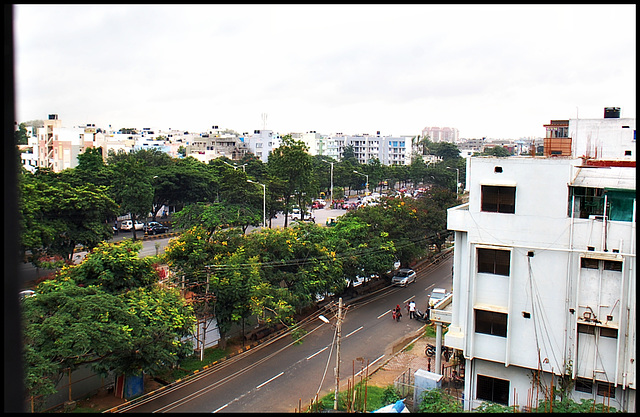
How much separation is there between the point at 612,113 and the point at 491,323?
308 inches

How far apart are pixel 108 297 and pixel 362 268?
8.70m

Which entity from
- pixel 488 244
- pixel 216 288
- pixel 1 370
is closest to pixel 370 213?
pixel 216 288

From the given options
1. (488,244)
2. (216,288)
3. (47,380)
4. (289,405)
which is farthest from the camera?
(216,288)

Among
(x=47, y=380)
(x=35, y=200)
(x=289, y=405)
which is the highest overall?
(x=35, y=200)

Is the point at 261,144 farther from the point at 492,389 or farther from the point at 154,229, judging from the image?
the point at 492,389

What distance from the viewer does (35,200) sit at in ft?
57.1

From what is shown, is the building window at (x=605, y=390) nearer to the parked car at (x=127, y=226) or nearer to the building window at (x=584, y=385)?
the building window at (x=584, y=385)

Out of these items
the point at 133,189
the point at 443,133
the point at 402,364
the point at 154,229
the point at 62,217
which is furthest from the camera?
the point at 443,133

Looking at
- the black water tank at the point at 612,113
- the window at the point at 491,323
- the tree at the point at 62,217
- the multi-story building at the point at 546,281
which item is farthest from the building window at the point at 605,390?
the tree at the point at 62,217

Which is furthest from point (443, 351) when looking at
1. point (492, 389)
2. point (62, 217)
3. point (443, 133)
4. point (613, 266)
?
→ point (443, 133)

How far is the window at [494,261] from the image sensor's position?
923cm

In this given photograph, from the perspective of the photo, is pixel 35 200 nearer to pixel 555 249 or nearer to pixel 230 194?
pixel 230 194

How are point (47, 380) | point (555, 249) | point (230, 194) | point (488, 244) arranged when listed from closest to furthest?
point (47, 380), point (555, 249), point (488, 244), point (230, 194)

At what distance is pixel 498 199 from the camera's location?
30.8 ft
